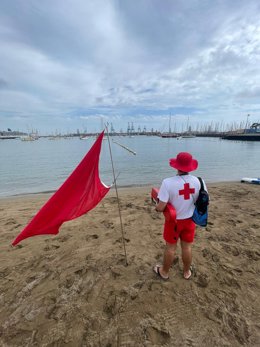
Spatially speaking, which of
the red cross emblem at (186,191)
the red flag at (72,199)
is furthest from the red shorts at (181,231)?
the red flag at (72,199)

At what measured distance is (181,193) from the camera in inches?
113

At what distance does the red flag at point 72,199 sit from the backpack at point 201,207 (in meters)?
1.62

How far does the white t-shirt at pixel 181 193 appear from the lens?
2.86m

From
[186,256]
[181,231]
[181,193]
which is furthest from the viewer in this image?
[186,256]

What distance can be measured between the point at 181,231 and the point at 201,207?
0.49 m

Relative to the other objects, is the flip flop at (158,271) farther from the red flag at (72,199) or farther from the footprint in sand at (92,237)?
the footprint in sand at (92,237)

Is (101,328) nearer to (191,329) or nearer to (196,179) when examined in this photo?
(191,329)

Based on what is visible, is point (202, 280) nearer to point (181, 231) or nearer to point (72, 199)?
point (181, 231)

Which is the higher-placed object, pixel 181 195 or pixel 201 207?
pixel 181 195

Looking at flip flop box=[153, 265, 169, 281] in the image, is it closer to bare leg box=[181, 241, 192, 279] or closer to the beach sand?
the beach sand

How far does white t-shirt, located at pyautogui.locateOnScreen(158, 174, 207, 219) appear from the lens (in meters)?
2.86

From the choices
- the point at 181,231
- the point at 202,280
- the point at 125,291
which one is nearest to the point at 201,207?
the point at 181,231

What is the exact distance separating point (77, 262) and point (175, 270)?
1854 mm

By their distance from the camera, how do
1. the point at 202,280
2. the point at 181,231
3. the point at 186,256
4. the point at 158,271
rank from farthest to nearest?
the point at 158,271, the point at 202,280, the point at 186,256, the point at 181,231
